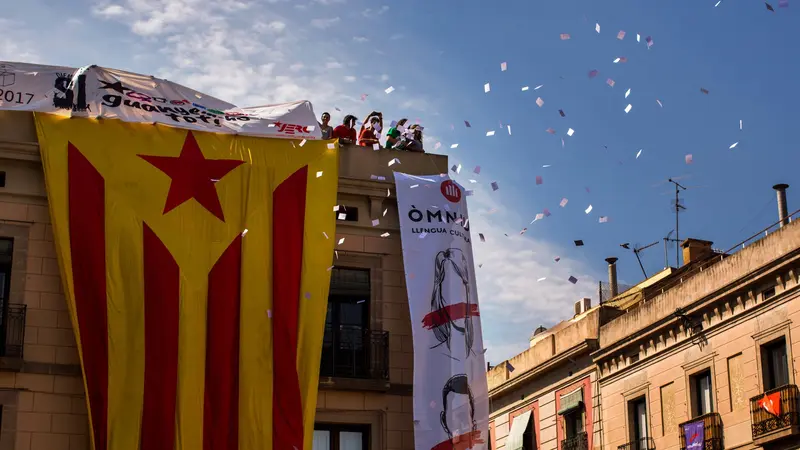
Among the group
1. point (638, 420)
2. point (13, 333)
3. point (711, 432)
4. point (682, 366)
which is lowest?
point (13, 333)

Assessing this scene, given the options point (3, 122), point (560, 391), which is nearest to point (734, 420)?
point (560, 391)

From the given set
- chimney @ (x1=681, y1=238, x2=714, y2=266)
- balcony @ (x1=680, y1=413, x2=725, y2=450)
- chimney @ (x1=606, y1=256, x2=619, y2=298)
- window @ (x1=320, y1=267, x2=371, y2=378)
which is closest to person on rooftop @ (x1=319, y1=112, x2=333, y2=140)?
window @ (x1=320, y1=267, x2=371, y2=378)

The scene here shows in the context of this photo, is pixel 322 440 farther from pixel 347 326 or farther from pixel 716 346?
pixel 716 346

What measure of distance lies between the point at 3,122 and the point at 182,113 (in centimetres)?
309

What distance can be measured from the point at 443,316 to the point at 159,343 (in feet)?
16.8

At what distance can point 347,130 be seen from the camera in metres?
26.5

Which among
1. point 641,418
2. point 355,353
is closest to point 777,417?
point 641,418

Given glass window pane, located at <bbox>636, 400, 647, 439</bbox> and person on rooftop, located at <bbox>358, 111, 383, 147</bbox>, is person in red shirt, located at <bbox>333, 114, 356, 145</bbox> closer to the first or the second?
person on rooftop, located at <bbox>358, 111, 383, 147</bbox>

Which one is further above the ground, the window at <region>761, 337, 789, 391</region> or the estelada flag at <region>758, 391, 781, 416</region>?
the window at <region>761, 337, 789, 391</region>

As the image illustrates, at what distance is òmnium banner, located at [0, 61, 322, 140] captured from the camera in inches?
933

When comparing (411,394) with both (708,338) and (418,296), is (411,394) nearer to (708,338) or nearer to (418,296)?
(418,296)

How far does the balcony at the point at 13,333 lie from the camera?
22594mm

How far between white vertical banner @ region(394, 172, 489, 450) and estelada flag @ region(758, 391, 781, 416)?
10945 mm

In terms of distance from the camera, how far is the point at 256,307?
2358cm
